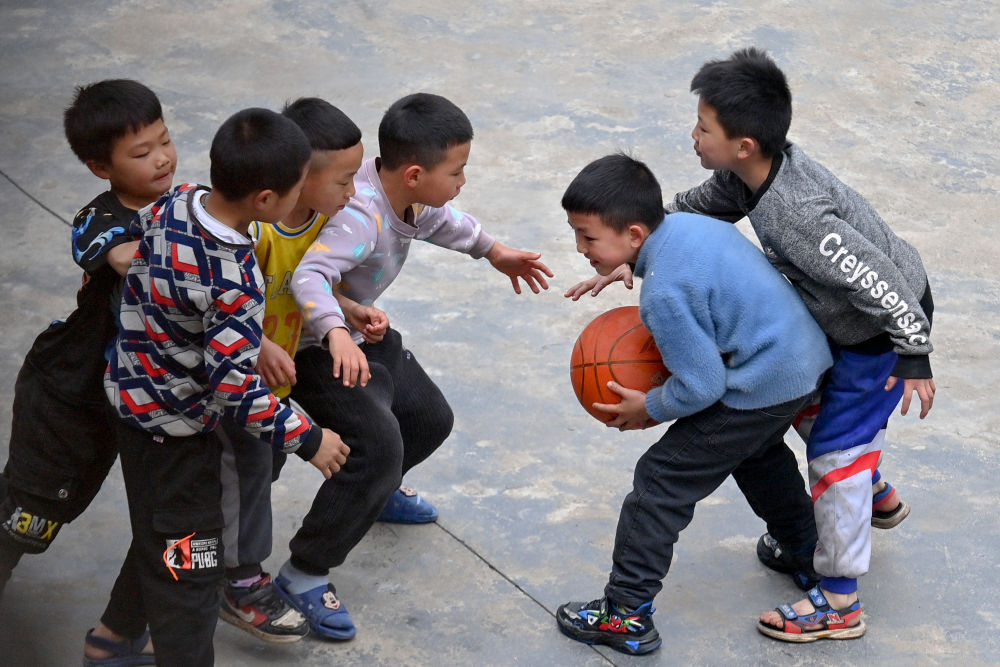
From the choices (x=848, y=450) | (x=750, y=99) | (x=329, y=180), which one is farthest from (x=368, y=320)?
(x=848, y=450)

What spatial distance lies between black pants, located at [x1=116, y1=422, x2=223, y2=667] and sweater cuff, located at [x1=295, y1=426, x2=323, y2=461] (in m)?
0.23

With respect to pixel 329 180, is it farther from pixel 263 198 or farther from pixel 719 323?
pixel 719 323

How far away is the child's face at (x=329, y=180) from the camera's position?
9.84 ft

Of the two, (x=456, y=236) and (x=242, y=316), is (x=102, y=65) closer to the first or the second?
(x=456, y=236)

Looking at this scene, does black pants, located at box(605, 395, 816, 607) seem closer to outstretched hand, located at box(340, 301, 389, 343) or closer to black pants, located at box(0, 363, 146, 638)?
outstretched hand, located at box(340, 301, 389, 343)

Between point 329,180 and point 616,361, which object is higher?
point 329,180

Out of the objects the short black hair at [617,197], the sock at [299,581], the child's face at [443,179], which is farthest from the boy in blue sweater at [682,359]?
the sock at [299,581]

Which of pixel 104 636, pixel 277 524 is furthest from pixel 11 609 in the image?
pixel 277 524

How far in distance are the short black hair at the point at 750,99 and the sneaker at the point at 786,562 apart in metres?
1.15

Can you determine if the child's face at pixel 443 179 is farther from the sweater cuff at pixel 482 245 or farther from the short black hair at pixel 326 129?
the sweater cuff at pixel 482 245

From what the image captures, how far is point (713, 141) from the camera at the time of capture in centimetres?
312

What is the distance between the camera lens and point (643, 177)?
309 cm

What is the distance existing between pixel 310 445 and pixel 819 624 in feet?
4.86

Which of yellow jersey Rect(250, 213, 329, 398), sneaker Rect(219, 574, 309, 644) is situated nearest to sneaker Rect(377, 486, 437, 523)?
sneaker Rect(219, 574, 309, 644)
